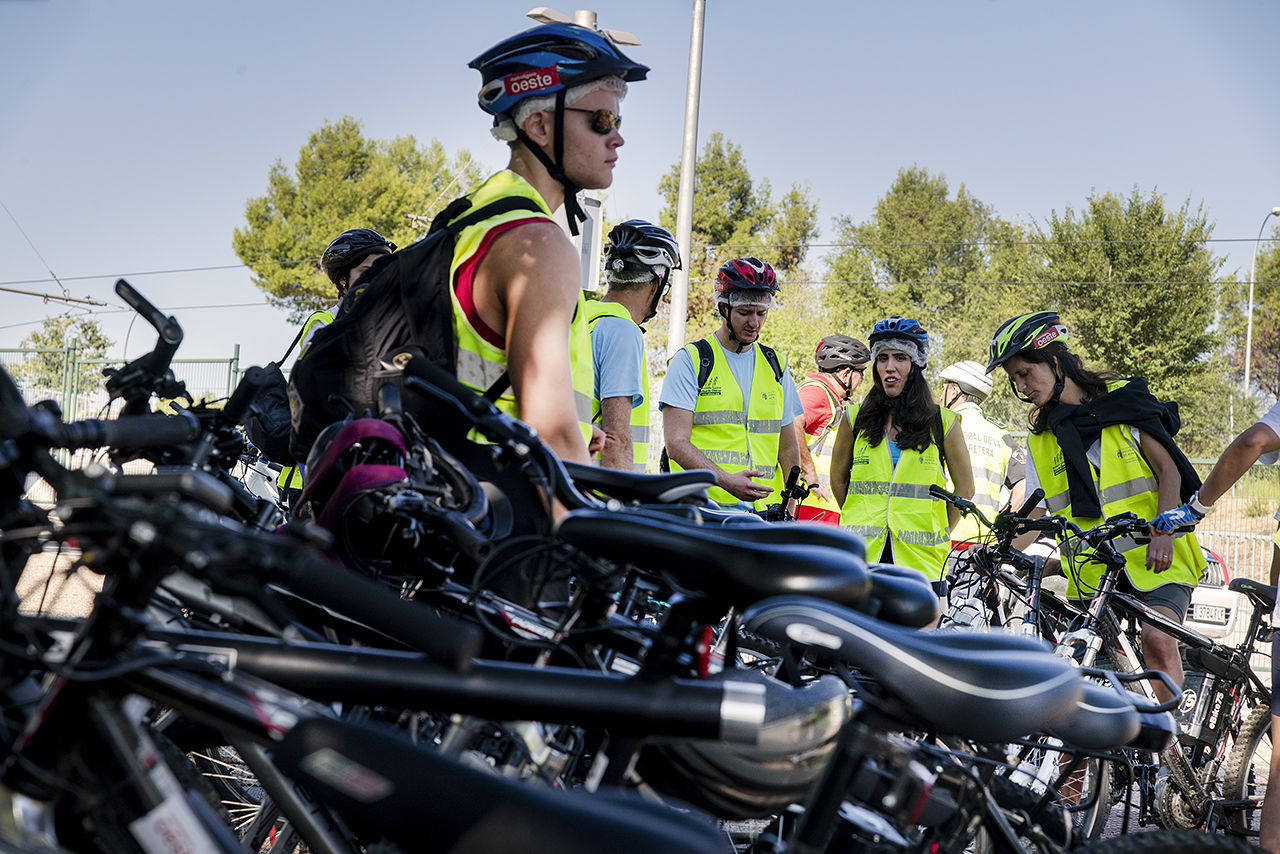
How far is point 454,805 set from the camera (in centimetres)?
113

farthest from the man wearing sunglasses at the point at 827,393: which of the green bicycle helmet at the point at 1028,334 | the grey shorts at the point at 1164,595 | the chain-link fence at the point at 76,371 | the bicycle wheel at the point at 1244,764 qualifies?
the chain-link fence at the point at 76,371

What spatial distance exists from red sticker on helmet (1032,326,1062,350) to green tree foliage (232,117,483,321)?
119 feet

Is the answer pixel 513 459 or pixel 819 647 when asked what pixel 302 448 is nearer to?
pixel 513 459

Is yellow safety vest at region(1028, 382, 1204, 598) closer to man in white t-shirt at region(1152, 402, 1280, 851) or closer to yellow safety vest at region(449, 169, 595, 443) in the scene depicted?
man in white t-shirt at region(1152, 402, 1280, 851)

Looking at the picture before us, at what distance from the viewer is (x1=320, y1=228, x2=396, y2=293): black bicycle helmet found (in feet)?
20.0

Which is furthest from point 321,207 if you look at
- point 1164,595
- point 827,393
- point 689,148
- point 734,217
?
point 1164,595

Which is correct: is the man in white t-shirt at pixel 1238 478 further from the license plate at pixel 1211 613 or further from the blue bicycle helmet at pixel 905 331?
the license plate at pixel 1211 613

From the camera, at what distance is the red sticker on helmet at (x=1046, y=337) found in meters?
5.68

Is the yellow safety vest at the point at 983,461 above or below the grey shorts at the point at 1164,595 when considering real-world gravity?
above

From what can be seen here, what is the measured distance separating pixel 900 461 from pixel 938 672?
421 cm

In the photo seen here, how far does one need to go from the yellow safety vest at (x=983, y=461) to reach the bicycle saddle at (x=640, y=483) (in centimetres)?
701

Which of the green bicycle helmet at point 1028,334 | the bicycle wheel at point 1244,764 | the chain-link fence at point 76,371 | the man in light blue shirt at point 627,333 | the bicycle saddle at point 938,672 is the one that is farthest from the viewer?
the chain-link fence at point 76,371

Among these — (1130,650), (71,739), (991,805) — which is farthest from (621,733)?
(1130,650)

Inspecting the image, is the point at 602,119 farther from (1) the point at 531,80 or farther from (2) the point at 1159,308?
(2) the point at 1159,308
